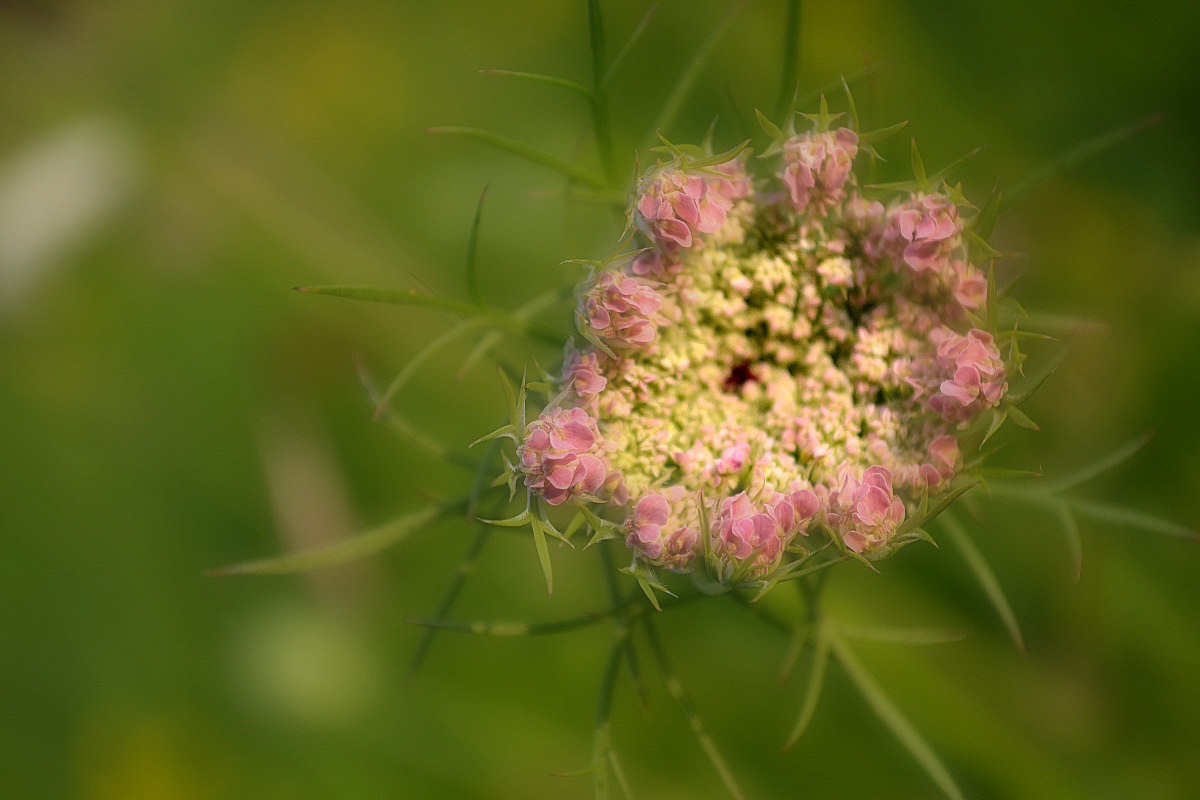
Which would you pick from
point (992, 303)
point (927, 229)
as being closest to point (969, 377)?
point (992, 303)

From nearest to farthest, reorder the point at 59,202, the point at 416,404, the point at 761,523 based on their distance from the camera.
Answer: the point at 761,523 → the point at 416,404 → the point at 59,202

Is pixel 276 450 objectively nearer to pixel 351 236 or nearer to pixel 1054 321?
pixel 351 236

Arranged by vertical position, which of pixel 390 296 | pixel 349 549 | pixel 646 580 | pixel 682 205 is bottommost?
pixel 349 549

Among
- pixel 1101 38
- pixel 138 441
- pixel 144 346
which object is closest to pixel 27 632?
pixel 138 441

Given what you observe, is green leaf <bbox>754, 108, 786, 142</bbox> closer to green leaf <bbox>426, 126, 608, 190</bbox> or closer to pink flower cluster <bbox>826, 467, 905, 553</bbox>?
green leaf <bbox>426, 126, 608, 190</bbox>

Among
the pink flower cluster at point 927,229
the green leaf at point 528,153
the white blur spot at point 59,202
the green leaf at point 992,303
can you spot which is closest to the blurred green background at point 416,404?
the white blur spot at point 59,202

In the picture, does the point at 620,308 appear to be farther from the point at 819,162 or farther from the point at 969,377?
the point at 969,377
